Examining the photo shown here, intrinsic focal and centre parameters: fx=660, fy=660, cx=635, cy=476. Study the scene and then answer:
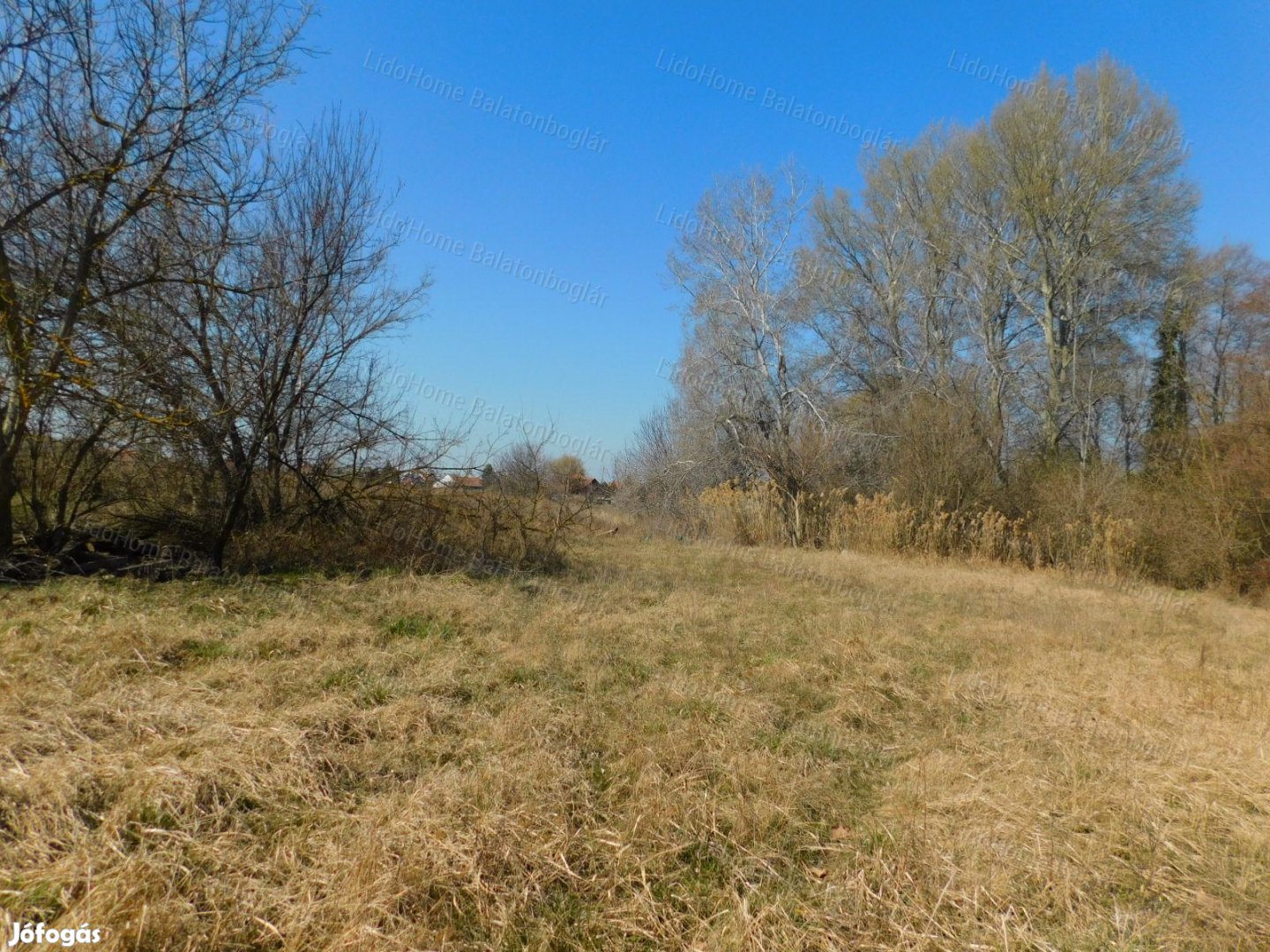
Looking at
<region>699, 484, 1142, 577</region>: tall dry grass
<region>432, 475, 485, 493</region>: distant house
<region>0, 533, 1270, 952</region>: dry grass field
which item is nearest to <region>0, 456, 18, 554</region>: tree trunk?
<region>0, 533, 1270, 952</region>: dry grass field

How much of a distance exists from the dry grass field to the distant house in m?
3.40

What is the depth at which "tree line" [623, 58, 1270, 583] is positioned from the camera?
15406mm

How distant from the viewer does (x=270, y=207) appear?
812cm

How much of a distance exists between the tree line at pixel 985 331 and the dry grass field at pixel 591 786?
10.4 metres

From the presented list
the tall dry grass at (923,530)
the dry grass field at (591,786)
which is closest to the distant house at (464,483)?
the dry grass field at (591,786)

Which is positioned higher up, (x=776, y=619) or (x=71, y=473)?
(x=71, y=473)

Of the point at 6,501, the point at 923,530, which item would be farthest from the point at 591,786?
the point at 923,530

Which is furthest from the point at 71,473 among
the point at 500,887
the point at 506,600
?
the point at 500,887

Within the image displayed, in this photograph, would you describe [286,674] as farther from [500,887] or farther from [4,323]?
[4,323]

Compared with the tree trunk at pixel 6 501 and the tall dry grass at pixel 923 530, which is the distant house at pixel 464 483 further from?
the tall dry grass at pixel 923 530

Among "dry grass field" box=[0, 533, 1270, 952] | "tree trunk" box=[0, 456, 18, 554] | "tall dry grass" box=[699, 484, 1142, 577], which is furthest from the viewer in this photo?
"tall dry grass" box=[699, 484, 1142, 577]

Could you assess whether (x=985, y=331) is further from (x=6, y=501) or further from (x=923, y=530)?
(x=6, y=501)

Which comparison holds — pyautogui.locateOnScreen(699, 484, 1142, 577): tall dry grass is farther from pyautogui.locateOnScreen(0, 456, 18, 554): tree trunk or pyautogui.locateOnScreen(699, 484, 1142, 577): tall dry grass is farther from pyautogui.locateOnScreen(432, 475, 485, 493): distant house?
pyautogui.locateOnScreen(0, 456, 18, 554): tree trunk

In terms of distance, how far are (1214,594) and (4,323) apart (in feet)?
Answer: 51.8
